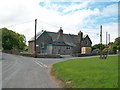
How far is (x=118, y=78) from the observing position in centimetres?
1568

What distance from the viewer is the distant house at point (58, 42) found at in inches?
3484

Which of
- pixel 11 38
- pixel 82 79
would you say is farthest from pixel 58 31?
pixel 82 79

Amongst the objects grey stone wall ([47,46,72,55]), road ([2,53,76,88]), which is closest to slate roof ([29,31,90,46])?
grey stone wall ([47,46,72,55])

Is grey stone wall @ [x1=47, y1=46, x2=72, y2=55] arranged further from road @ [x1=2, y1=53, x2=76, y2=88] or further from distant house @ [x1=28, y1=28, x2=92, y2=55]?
road @ [x1=2, y1=53, x2=76, y2=88]

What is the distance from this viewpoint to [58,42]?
91188mm

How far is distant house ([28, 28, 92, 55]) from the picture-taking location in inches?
3484

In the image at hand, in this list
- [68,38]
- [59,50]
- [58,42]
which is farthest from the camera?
[68,38]

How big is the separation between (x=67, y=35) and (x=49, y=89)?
83.8 m

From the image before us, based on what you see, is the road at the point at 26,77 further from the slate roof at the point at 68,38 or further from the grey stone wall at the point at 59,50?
the slate roof at the point at 68,38

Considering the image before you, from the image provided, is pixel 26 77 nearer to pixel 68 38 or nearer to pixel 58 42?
pixel 58 42

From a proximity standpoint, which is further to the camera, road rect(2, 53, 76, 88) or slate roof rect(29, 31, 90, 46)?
slate roof rect(29, 31, 90, 46)

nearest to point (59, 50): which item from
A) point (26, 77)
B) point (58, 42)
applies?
point (58, 42)


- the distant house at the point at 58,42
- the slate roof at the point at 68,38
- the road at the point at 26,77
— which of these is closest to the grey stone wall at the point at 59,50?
the distant house at the point at 58,42

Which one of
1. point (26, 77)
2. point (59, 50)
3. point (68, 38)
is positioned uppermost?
point (68, 38)
